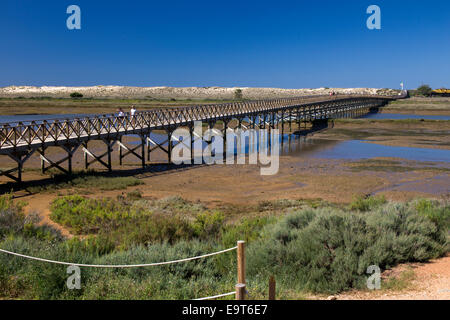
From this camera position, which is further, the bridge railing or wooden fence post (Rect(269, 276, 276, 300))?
the bridge railing

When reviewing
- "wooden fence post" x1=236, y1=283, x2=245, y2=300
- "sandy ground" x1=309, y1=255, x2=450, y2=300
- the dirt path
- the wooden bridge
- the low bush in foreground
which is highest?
the wooden bridge

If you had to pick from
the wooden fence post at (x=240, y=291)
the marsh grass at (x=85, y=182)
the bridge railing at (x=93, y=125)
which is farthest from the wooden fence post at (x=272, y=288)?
the bridge railing at (x=93, y=125)

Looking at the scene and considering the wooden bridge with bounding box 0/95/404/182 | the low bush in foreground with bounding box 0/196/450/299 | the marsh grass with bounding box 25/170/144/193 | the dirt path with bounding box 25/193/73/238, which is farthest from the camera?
the wooden bridge with bounding box 0/95/404/182

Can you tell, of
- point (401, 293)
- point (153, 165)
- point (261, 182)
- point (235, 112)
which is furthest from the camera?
point (235, 112)

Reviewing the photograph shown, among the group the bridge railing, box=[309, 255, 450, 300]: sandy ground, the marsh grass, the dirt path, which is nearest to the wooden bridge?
the bridge railing

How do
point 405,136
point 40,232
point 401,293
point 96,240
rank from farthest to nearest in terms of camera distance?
point 405,136 → point 40,232 → point 96,240 → point 401,293

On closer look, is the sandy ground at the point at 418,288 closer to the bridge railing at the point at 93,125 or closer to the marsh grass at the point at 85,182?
the marsh grass at the point at 85,182

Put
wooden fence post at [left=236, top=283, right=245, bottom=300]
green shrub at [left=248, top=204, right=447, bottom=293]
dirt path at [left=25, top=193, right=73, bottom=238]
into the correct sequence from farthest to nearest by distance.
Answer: dirt path at [left=25, top=193, right=73, bottom=238] < green shrub at [left=248, top=204, right=447, bottom=293] < wooden fence post at [left=236, top=283, right=245, bottom=300]

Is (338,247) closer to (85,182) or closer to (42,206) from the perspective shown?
(42,206)

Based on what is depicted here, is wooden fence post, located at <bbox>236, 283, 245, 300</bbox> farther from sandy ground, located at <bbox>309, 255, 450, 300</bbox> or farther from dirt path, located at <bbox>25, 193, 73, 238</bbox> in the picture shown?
dirt path, located at <bbox>25, 193, 73, 238</bbox>
